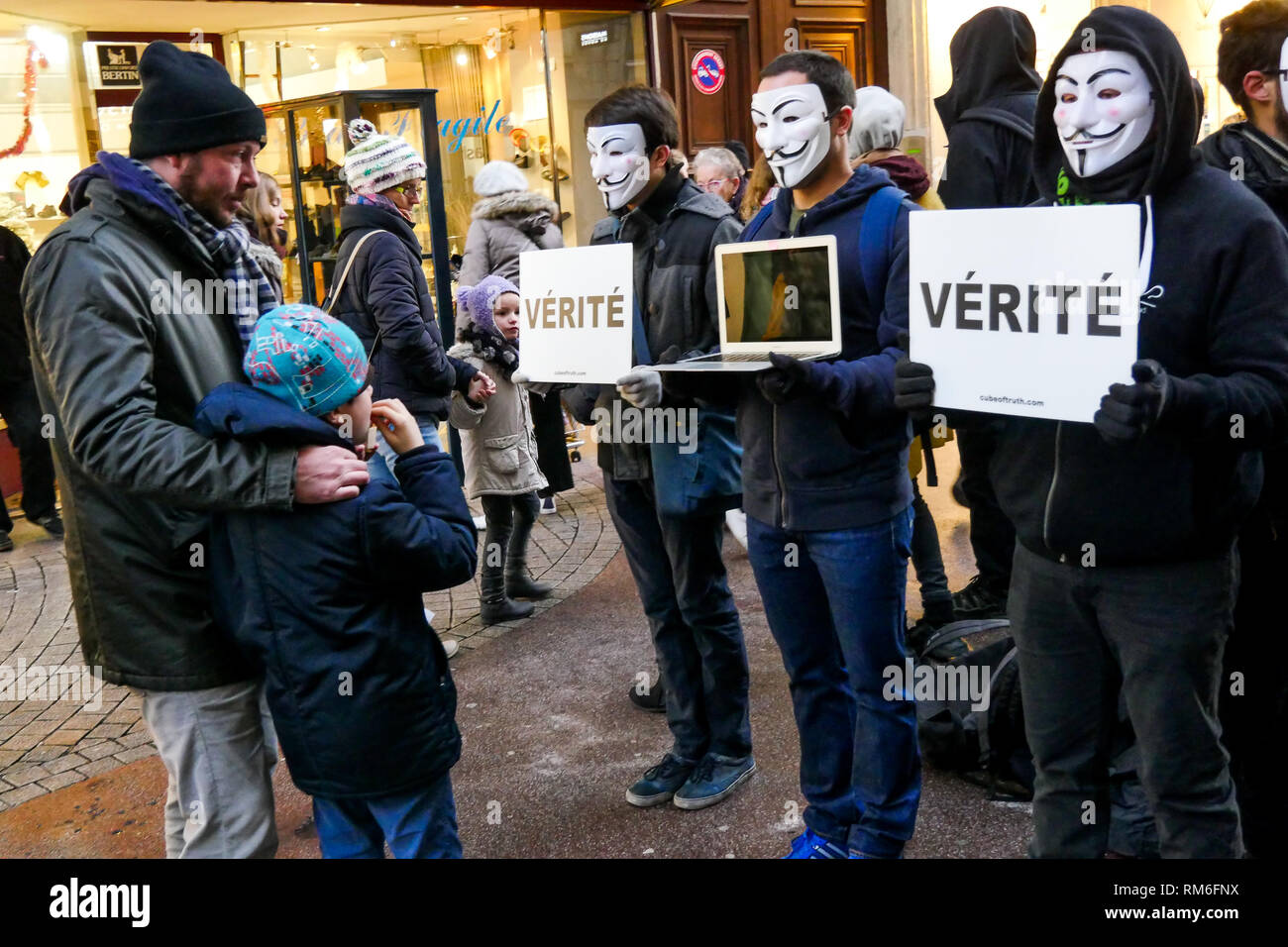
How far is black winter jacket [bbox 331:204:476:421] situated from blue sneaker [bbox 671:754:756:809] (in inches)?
79.1

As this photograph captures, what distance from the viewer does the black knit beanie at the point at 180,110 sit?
8.70 feet

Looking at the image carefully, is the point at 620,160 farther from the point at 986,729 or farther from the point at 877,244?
the point at 986,729

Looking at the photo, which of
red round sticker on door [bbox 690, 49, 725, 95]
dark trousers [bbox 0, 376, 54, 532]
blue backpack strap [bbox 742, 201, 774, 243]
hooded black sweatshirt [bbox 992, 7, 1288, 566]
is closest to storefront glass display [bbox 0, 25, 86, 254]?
dark trousers [bbox 0, 376, 54, 532]

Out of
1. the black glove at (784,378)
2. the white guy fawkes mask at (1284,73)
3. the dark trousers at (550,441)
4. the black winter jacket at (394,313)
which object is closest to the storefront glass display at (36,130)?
the dark trousers at (550,441)

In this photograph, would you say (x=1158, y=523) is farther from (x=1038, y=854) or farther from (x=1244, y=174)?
(x=1244, y=174)

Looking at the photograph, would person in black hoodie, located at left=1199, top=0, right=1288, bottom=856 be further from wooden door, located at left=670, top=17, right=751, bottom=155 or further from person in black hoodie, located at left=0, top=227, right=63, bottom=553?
wooden door, located at left=670, top=17, right=751, bottom=155

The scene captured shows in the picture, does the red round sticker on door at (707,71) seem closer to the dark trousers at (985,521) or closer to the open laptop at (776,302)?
the dark trousers at (985,521)

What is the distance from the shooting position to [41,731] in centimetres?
496

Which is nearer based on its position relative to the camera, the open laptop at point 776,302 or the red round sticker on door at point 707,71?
the open laptop at point 776,302

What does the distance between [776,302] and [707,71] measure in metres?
8.21

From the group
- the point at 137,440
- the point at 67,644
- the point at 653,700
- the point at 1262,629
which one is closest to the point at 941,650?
the point at 653,700

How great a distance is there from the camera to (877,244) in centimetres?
303

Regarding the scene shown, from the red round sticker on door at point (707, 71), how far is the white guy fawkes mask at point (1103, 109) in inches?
334
